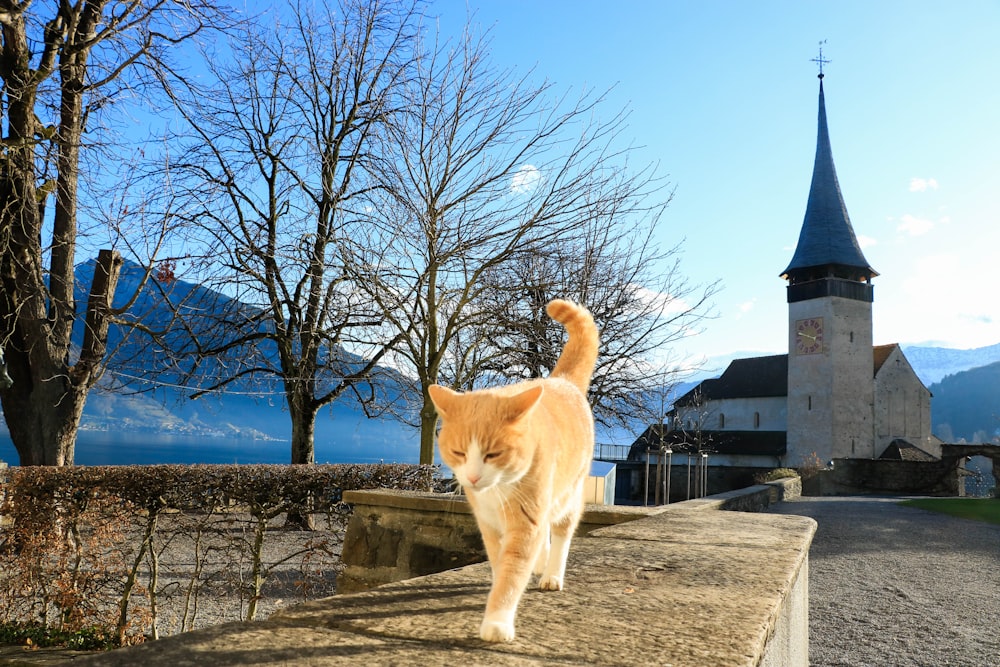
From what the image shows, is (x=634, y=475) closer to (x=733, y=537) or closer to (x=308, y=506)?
(x=308, y=506)

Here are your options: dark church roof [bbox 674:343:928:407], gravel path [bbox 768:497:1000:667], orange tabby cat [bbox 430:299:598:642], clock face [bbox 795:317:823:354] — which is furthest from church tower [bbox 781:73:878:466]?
orange tabby cat [bbox 430:299:598:642]

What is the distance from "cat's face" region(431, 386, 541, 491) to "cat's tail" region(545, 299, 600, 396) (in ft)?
2.68

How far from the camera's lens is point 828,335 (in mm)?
48375

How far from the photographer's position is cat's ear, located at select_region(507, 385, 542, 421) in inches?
76.5

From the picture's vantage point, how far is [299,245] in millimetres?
10812

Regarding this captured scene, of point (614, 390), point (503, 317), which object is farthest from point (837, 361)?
point (503, 317)

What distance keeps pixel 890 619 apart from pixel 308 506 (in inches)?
267

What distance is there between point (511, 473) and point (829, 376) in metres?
51.2

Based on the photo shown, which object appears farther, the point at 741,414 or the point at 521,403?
the point at 741,414

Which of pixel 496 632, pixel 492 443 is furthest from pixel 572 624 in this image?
pixel 492 443

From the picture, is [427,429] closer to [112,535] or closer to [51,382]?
[112,535]

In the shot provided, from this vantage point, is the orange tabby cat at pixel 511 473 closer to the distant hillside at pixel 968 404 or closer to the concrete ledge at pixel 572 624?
the concrete ledge at pixel 572 624

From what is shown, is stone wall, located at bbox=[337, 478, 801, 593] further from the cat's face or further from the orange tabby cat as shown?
the cat's face

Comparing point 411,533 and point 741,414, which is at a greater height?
point 741,414
